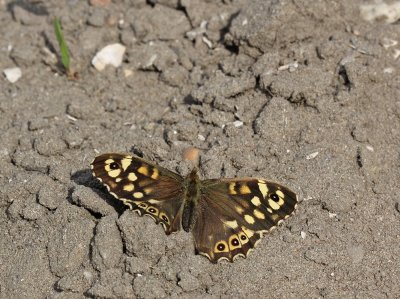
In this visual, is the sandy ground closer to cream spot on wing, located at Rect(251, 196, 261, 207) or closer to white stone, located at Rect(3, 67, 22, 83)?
white stone, located at Rect(3, 67, 22, 83)

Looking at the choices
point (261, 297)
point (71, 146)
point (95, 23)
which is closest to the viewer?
point (261, 297)

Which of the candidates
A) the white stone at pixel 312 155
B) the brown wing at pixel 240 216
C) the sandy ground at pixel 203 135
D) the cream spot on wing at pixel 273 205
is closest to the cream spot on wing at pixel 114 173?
the sandy ground at pixel 203 135

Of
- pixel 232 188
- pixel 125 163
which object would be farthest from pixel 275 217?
pixel 125 163

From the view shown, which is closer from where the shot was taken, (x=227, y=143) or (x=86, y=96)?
(x=227, y=143)

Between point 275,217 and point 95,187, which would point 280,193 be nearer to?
point 275,217

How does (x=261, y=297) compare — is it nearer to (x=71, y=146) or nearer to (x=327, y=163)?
(x=327, y=163)

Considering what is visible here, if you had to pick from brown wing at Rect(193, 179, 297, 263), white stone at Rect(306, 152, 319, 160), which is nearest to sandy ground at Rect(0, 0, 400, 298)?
white stone at Rect(306, 152, 319, 160)

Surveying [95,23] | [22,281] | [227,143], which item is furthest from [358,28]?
[22,281]
